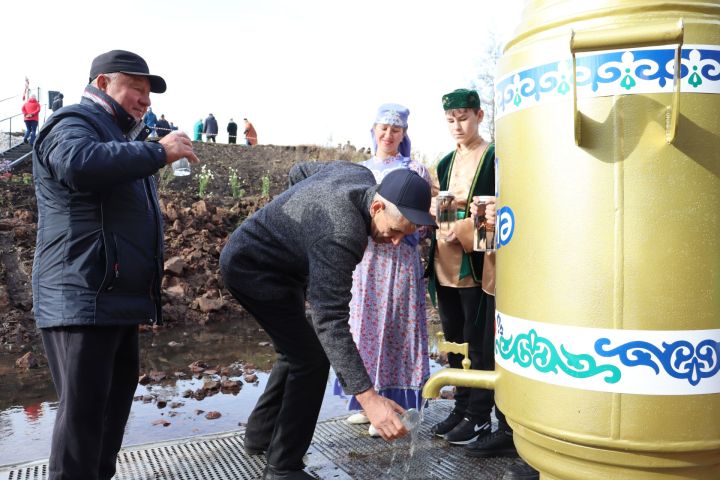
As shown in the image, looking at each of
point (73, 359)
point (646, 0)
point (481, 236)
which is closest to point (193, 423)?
point (73, 359)

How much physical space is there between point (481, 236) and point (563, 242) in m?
1.31

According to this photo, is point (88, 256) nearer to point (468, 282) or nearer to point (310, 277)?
point (310, 277)

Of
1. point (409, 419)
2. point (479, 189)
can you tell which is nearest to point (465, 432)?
point (409, 419)

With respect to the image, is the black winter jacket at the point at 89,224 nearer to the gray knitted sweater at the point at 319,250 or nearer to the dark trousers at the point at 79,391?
the dark trousers at the point at 79,391

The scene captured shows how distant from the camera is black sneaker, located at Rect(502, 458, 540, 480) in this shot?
9.60 ft

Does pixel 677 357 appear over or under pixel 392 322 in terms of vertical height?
over

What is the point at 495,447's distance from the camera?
3264 mm

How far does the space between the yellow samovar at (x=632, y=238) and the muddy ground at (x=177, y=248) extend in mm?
5513

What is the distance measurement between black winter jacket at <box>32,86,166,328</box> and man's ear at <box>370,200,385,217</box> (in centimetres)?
88

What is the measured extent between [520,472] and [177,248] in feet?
22.7

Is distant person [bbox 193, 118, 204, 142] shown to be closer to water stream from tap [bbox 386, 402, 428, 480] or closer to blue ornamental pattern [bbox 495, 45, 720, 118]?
water stream from tap [bbox 386, 402, 428, 480]

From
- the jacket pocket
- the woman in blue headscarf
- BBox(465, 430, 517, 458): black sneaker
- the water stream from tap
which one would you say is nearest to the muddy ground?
the woman in blue headscarf

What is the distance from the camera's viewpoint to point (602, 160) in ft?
5.05

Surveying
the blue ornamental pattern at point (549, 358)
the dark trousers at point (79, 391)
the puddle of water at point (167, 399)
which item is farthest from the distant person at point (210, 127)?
the blue ornamental pattern at point (549, 358)
